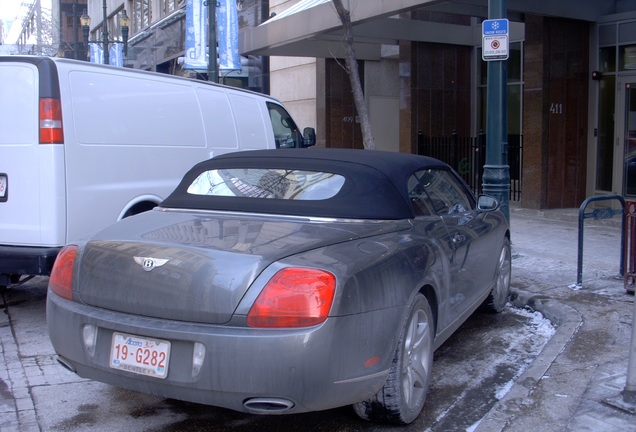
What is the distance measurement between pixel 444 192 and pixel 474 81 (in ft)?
42.5

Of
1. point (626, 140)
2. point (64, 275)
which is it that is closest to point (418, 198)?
point (64, 275)

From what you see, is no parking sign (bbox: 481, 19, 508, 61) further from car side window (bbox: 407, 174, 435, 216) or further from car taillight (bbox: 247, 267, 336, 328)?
car taillight (bbox: 247, 267, 336, 328)

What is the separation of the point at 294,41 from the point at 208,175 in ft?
37.2

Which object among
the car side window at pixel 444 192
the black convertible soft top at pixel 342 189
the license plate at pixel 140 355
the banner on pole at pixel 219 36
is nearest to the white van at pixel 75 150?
the black convertible soft top at pixel 342 189

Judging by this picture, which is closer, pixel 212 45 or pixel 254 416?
pixel 254 416

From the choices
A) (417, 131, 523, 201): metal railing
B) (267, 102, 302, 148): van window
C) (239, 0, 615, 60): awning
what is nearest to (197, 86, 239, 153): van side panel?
(267, 102, 302, 148): van window

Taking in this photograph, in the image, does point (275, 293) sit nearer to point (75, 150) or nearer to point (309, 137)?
point (75, 150)

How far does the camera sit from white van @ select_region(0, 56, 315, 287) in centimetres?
618

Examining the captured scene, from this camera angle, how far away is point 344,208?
443cm

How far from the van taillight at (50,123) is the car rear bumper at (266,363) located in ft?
9.49

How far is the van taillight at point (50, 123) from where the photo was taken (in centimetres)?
620

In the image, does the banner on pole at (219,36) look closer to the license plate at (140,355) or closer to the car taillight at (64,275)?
the car taillight at (64,275)

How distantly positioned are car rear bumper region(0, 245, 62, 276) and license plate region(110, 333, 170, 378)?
8.71ft

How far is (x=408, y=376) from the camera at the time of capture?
415 cm
